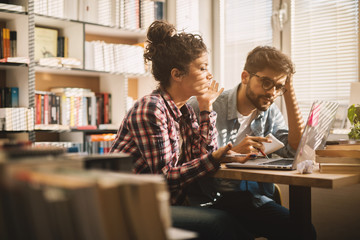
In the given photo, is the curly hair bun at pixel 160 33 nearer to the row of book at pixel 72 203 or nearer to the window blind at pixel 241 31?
the row of book at pixel 72 203

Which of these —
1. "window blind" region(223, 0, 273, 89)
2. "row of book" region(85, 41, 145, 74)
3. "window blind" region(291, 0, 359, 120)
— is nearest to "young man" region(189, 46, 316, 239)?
"window blind" region(291, 0, 359, 120)

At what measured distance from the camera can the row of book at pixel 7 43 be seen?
2723 mm

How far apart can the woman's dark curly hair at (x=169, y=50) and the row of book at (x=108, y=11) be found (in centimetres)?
147

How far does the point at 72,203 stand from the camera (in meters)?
0.52

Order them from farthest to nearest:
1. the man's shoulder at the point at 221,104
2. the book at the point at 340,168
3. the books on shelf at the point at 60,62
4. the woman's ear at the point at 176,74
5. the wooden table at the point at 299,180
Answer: the books on shelf at the point at 60,62
the man's shoulder at the point at 221,104
the woman's ear at the point at 176,74
the book at the point at 340,168
the wooden table at the point at 299,180

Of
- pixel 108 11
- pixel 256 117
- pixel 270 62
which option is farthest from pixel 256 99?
pixel 108 11

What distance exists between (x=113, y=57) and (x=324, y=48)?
62.7 inches

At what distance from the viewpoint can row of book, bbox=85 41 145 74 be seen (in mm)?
3170

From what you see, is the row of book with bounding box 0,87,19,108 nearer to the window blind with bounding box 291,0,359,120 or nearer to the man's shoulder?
the man's shoulder

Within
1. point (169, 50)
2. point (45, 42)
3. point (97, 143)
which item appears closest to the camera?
point (169, 50)

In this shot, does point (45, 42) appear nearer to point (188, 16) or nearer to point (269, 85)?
point (188, 16)

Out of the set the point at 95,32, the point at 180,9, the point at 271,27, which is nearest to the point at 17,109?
the point at 95,32

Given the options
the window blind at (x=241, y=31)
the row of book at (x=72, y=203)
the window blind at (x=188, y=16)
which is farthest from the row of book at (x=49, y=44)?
the row of book at (x=72, y=203)

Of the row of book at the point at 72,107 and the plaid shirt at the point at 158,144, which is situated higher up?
the row of book at the point at 72,107
